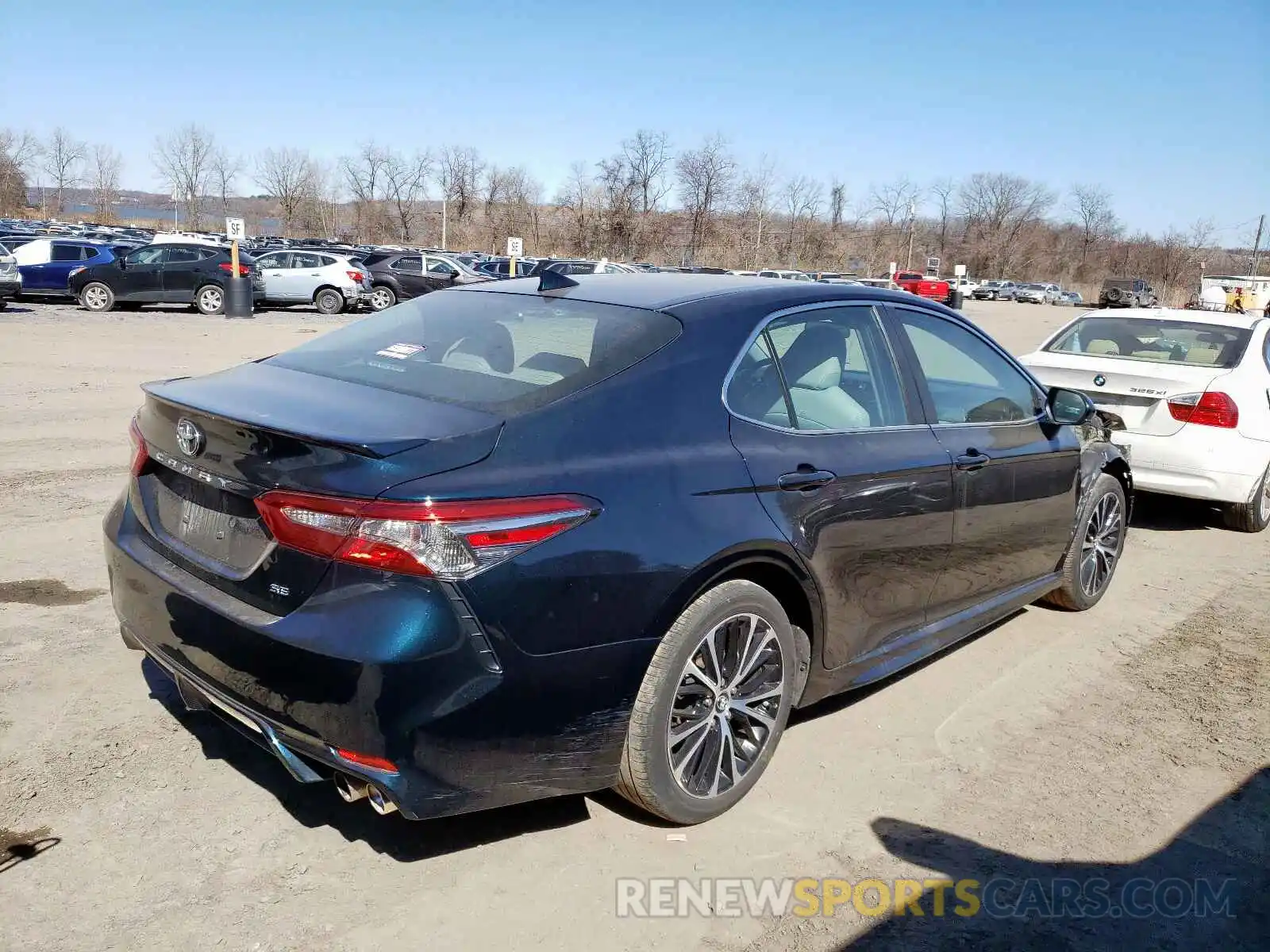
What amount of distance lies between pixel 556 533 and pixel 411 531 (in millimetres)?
379

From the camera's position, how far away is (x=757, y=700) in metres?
3.36

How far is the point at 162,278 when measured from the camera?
23688mm

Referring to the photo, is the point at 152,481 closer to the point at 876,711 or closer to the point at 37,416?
the point at 876,711

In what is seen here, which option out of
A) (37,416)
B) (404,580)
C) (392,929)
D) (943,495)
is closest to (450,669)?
(404,580)

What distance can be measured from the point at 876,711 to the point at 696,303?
189 centimetres

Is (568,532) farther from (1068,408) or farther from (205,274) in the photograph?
(205,274)

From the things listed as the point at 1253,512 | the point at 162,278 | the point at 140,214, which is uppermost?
the point at 140,214

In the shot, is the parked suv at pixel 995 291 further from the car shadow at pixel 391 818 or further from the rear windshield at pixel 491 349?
the car shadow at pixel 391 818

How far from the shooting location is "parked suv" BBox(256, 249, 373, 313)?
1024 inches

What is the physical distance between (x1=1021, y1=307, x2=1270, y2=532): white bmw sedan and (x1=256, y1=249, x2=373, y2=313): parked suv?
2126 cm

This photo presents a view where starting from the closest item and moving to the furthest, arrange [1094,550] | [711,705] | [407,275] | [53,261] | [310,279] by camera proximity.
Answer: [711,705]
[1094,550]
[53,261]
[310,279]
[407,275]

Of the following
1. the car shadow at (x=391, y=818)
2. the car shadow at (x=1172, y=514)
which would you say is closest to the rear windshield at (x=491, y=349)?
the car shadow at (x=391, y=818)

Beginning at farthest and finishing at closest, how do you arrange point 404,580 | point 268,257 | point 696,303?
point 268,257
point 696,303
point 404,580

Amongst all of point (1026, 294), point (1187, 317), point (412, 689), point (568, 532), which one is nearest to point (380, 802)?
point (412, 689)
